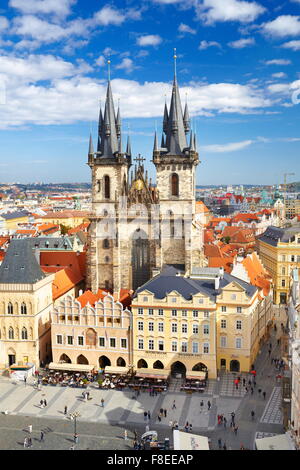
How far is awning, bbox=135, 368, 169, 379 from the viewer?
5817 cm

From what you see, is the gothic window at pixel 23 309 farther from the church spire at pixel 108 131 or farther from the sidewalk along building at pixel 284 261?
the sidewalk along building at pixel 284 261

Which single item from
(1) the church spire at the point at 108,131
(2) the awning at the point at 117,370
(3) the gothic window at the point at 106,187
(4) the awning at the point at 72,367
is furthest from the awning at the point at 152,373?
(1) the church spire at the point at 108,131

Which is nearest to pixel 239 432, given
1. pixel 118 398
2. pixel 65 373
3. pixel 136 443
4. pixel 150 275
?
pixel 136 443

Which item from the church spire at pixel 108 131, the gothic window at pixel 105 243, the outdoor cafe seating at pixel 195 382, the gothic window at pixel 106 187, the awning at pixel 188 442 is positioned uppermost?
the church spire at pixel 108 131

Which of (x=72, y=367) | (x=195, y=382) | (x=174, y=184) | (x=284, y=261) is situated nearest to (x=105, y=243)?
(x=174, y=184)

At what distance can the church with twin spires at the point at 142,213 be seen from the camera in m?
74.5

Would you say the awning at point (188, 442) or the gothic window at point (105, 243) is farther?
the gothic window at point (105, 243)

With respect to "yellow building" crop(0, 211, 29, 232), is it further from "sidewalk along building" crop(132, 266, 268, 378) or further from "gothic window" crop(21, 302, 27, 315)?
"sidewalk along building" crop(132, 266, 268, 378)

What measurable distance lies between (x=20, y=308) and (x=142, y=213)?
24.2m

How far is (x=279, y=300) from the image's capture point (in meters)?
93.8

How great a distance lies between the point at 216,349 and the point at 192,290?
8.12m

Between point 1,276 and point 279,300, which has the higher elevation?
point 1,276

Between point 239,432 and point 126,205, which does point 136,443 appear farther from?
point 126,205

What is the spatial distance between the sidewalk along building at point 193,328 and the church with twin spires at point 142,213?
43.3ft
